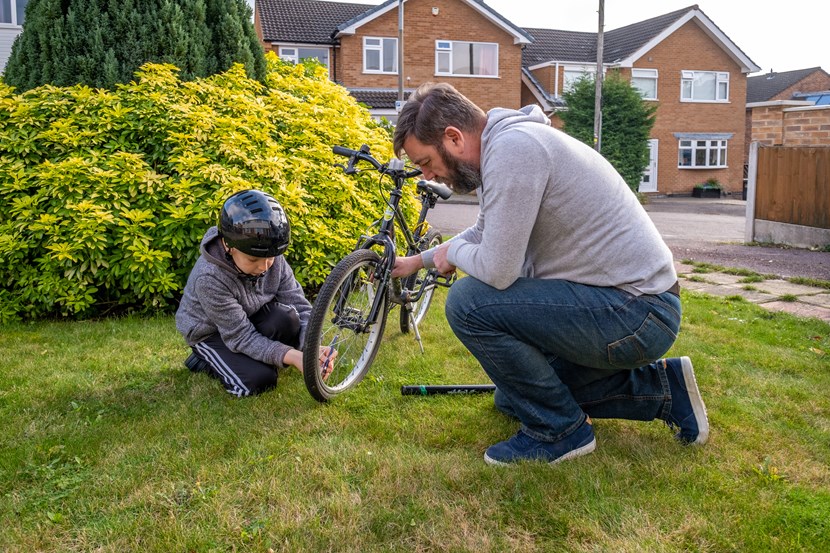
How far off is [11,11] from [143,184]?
1685cm

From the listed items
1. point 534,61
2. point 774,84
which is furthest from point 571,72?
point 774,84

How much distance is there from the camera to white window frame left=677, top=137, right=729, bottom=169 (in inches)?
1435

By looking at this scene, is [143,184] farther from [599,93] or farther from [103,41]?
[599,93]

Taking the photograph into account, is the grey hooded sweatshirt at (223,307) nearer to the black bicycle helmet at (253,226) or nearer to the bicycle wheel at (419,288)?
the black bicycle helmet at (253,226)

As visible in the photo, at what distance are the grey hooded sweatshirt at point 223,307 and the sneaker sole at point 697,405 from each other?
1.90 metres

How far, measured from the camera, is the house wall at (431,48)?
31.6m

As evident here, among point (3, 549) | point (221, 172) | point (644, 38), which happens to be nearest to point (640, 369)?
point (3, 549)

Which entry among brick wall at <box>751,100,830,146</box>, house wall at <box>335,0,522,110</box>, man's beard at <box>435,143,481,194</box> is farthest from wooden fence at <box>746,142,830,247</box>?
house wall at <box>335,0,522,110</box>

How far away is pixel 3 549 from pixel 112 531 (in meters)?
0.33

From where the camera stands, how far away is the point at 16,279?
5.66 m

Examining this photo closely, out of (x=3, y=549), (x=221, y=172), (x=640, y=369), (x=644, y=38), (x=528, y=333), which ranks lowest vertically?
(x=3, y=549)

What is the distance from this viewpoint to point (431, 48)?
107ft

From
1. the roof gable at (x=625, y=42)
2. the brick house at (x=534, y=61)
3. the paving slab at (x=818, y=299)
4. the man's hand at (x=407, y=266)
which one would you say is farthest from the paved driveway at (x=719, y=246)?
the roof gable at (x=625, y=42)

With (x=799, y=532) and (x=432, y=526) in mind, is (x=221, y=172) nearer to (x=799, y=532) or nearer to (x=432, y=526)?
A: (x=432, y=526)
